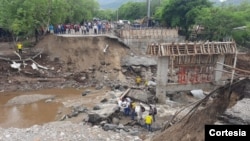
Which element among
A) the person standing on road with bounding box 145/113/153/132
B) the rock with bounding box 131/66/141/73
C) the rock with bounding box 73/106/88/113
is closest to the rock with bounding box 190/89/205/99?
the person standing on road with bounding box 145/113/153/132

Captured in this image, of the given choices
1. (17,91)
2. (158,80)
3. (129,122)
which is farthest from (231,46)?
(17,91)

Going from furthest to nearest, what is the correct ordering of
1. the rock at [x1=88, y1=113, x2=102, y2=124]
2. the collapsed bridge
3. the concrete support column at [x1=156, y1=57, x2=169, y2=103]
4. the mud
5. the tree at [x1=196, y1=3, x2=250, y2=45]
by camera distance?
the tree at [x1=196, y1=3, x2=250, y2=45]
the mud
the concrete support column at [x1=156, y1=57, x2=169, y2=103]
the collapsed bridge
the rock at [x1=88, y1=113, x2=102, y2=124]

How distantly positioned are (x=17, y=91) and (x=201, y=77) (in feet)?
58.8

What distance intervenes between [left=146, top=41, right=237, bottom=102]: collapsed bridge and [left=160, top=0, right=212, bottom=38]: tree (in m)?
17.3

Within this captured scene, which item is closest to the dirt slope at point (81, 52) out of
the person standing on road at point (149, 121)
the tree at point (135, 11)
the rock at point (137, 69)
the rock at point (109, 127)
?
the rock at point (137, 69)

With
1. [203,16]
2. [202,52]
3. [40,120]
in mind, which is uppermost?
[203,16]

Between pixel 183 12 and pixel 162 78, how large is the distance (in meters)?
22.3

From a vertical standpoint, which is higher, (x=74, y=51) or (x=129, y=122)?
(x=74, y=51)

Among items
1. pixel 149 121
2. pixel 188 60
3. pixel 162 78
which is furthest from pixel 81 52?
pixel 149 121

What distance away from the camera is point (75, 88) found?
1337 inches

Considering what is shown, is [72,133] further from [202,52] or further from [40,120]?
[202,52]

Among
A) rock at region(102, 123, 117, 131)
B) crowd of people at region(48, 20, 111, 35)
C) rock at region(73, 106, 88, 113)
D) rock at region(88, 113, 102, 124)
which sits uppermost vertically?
crowd of people at region(48, 20, 111, 35)

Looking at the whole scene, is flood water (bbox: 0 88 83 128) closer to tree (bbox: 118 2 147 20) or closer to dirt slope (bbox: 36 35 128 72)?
dirt slope (bbox: 36 35 128 72)

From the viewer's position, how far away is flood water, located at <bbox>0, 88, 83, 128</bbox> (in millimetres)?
23875
